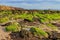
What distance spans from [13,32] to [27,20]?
215 inches

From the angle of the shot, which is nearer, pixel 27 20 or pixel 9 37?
pixel 9 37

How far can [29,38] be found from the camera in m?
17.2

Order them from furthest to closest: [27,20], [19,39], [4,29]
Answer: [27,20] → [4,29] → [19,39]

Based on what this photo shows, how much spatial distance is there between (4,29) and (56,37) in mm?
3789

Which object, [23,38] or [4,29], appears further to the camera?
[4,29]

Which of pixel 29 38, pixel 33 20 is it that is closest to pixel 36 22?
pixel 33 20

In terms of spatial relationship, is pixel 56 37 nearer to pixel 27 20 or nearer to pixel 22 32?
pixel 22 32

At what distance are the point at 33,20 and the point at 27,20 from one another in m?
0.54

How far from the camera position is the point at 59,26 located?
21.9 m

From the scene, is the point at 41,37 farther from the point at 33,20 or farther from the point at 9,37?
the point at 33,20

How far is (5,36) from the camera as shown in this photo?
1720 cm

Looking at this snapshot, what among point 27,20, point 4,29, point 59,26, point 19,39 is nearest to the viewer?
point 19,39

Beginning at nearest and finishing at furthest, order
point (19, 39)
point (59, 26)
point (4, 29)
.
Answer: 1. point (19, 39)
2. point (4, 29)
3. point (59, 26)

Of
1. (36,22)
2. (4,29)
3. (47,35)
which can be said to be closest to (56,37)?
(47,35)
